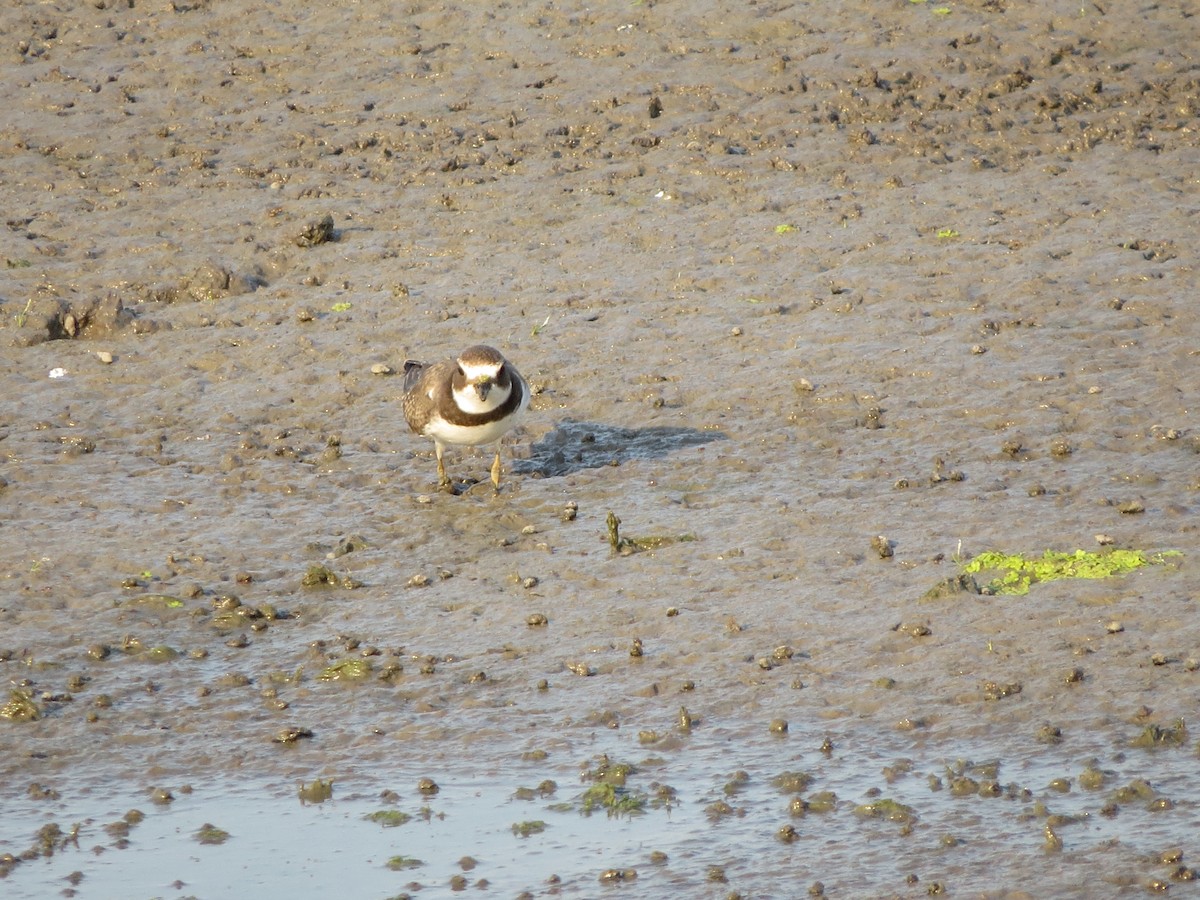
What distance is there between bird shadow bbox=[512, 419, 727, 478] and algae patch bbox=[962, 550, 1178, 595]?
8.13 feet

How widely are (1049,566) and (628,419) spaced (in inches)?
134

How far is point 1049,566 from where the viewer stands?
8.51 meters

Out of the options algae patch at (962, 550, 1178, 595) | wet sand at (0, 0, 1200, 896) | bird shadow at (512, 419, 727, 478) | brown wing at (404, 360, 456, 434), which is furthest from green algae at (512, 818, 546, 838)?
bird shadow at (512, 419, 727, 478)

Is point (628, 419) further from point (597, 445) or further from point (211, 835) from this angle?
point (211, 835)

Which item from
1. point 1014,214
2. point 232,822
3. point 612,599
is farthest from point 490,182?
point 232,822

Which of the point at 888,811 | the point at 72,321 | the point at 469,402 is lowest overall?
the point at 888,811

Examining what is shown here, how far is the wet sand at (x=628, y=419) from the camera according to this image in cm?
726

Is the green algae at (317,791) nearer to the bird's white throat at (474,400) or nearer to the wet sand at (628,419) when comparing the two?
the wet sand at (628,419)

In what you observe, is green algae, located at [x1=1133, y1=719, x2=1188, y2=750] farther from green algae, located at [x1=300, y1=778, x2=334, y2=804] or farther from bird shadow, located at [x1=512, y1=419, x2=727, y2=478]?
bird shadow, located at [x1=512, y1=419, x2=727, y2=478]

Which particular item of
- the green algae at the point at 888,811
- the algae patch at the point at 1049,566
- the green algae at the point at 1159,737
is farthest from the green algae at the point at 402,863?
the algae patch at the point at 1049,566

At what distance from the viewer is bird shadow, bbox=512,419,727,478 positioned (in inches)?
415

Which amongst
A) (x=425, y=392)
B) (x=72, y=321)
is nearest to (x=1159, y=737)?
(x=425, y=392)

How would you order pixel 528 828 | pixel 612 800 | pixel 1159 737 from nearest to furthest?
pixel 528 828 → pixel 612 800 → pixel 1159 737

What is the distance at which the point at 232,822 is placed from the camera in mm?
6980
